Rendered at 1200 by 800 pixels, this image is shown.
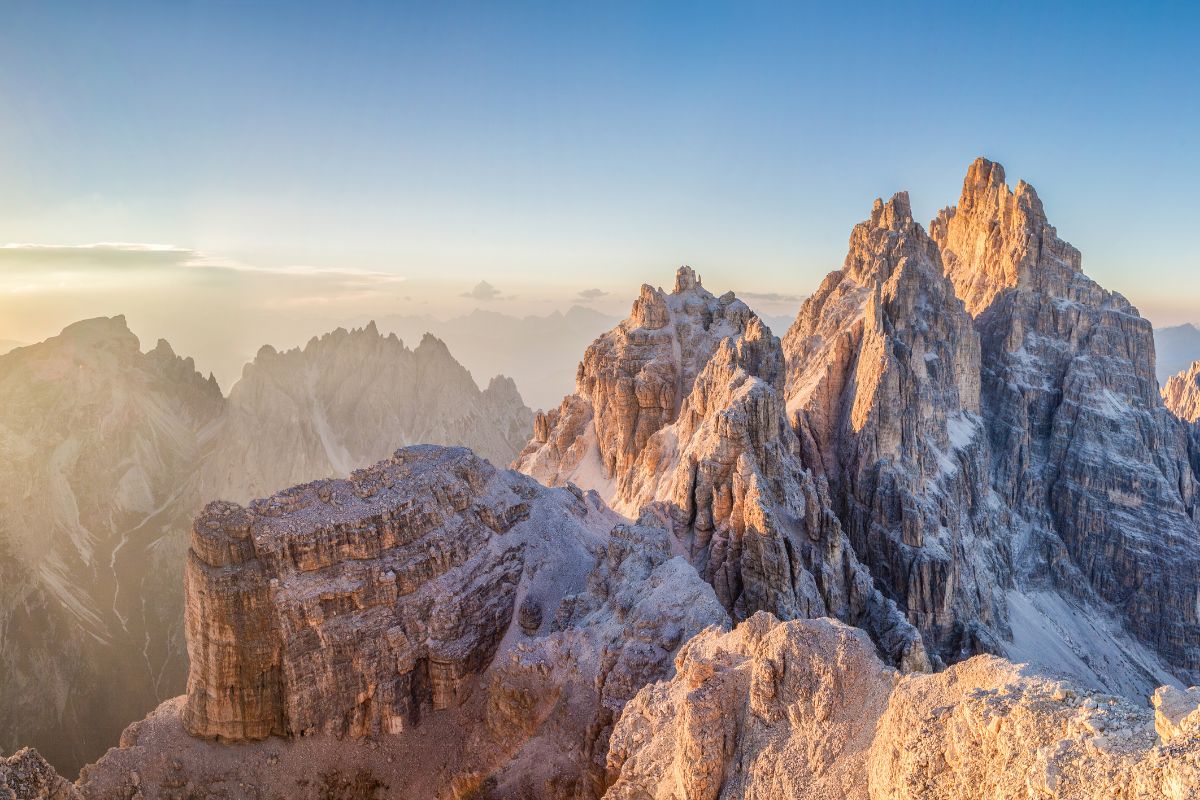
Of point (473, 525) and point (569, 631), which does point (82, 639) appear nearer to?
point (473, 525)

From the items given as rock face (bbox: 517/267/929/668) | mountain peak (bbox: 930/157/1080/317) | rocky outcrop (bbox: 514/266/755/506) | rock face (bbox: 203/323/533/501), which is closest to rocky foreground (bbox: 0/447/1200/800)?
rock face (bbox: 517/267/929/668)

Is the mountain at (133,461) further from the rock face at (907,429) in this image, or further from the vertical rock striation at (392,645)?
the rock face at (907,429)

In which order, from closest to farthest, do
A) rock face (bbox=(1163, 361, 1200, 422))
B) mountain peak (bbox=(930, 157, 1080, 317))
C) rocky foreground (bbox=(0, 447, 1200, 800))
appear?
rocky foreground (bbox=(0, 447, 1200, 800)) < mountain peak (bbox=(930, 157, 1080, 317)) < rock face (bbox=(1163, 361, 1200, 422))

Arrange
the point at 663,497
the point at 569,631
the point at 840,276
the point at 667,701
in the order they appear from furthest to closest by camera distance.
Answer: the point at 840,276
the point at 663,497
the point at 569,631
the point at 667,701

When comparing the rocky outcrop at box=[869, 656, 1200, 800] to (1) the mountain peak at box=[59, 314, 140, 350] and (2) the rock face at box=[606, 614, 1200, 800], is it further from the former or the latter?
(1) the mountain peak at box=[59, 314, 140, 350]

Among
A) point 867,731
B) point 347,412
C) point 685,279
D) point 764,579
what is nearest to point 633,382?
point 685,279

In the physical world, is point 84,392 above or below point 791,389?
below

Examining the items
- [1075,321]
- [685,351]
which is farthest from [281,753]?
[1075,321]
